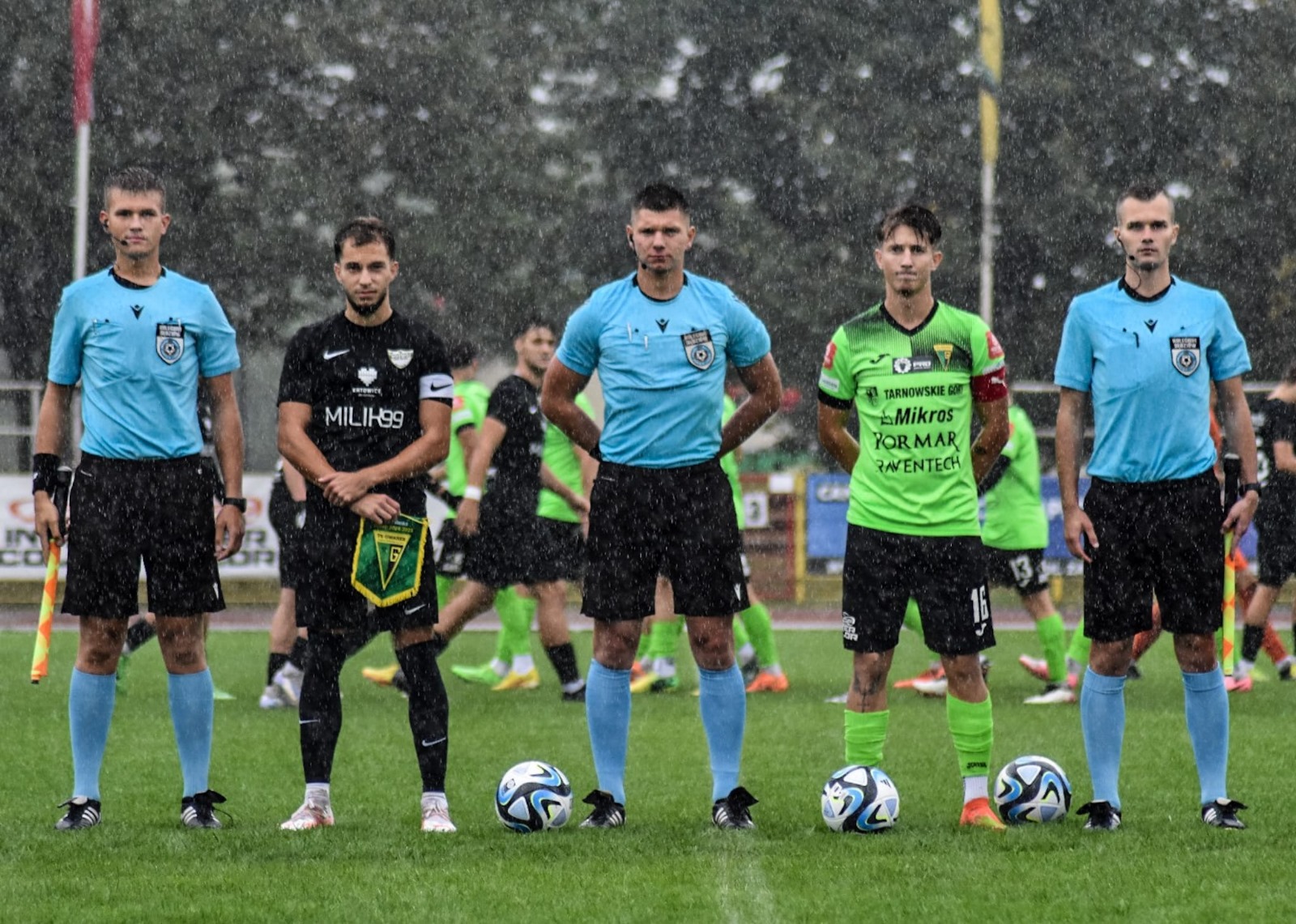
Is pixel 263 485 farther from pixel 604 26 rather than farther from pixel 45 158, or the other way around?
pixel 604 26

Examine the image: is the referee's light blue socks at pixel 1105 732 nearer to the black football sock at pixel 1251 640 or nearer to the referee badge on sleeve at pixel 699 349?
the referee badge on sleeve at pixel 699 349

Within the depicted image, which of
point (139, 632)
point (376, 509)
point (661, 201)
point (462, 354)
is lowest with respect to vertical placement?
point (139, 632)

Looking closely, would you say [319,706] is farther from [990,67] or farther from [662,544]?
[990,67]

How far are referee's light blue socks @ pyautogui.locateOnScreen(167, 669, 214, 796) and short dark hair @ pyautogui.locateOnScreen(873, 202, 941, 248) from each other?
3.02 metres

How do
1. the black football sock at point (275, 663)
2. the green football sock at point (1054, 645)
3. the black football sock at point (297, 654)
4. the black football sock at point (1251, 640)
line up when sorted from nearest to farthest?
the black football sock at point (297, 654) < the black football sock at point (275, 663) < the green football sock at point (1054, 645) < the black football sock at point (1251, 640)

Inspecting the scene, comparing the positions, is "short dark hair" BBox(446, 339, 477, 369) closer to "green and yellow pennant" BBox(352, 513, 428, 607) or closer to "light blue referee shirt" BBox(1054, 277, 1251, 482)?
"green and yellow pennant" BBox(352, 513, 428, 607)

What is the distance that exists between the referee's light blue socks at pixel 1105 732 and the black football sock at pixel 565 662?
5776 millimetres

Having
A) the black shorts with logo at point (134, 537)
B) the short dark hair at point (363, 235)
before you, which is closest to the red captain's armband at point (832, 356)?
the short dark hair at point (363, 235)

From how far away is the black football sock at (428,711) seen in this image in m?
7.30

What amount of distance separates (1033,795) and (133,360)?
366cm

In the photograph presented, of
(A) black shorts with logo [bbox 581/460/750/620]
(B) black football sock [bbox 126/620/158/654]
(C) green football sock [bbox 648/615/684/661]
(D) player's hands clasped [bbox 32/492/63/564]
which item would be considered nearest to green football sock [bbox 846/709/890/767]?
(A) black shorts with logo [bbox 581/460/750/620]

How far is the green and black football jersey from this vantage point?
287 inches

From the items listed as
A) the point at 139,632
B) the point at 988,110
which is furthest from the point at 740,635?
the point at 988,110

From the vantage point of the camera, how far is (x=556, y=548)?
13.0m
